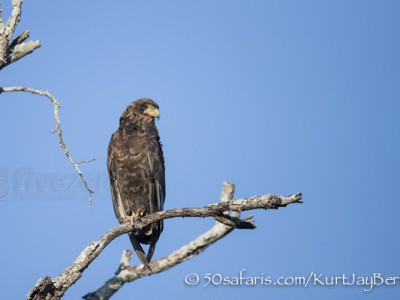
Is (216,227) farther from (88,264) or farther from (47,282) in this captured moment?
(47,282)

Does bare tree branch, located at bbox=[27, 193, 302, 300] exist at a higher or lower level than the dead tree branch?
lower

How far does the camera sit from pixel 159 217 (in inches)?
226

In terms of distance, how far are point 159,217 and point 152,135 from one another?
99.7 inches

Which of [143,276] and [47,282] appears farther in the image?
[143,276]

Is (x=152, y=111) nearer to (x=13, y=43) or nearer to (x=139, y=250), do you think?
(x=139, y=250)

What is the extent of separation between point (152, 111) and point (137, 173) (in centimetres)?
95

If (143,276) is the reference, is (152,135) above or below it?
above

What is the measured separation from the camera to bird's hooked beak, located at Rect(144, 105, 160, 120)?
321 inches

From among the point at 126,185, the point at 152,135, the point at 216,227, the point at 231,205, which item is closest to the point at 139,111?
the point at 152,135

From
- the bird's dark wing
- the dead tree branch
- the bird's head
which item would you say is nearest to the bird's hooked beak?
the bird's head

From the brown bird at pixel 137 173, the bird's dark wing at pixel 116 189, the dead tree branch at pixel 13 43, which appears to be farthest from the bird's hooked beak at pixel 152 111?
the dead tree branch at pixel 13 43

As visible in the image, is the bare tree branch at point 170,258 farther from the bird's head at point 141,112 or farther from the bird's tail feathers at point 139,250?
the bird's head at point 141,112

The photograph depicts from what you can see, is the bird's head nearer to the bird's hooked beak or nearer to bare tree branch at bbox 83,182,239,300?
the bird's hooked beak

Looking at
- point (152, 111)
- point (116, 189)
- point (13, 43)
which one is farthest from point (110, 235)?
point (152, 111)
